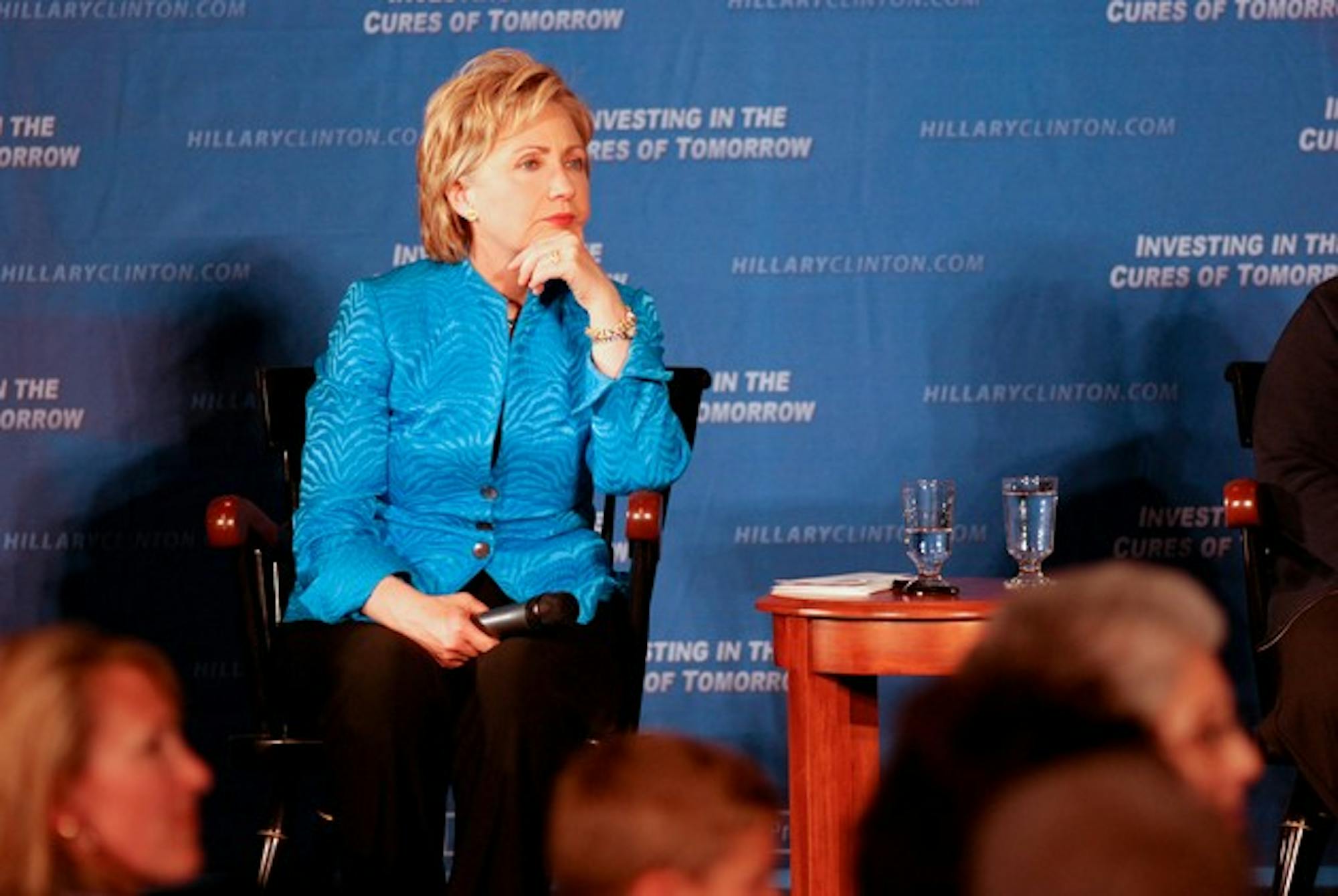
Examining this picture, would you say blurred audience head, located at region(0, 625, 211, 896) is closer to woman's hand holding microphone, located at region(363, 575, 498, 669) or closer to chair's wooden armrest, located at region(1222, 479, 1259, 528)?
woman's hand holding microphone, located at region(363, 575, 498, 669)

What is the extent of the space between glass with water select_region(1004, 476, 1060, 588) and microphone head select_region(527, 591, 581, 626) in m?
0.90

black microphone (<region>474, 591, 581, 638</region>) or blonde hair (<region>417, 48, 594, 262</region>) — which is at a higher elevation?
blonde hair (<region>417, 48, 594, 262</region>)

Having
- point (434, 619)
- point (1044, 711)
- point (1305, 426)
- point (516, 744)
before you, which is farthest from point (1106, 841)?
point (1305, 426)

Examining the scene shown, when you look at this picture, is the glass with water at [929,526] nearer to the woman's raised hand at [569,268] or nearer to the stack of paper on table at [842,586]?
the stack of paper on table at [842,586]

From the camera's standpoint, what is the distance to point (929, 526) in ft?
12.7

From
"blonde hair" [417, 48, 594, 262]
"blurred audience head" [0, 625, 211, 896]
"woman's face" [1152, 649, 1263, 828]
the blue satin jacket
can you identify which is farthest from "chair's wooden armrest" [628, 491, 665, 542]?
"woman's face" [1152, 649, 1263, 828]

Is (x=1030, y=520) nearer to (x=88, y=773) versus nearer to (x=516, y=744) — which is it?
(x=516, y=744)

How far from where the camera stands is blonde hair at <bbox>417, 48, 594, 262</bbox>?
3.73 m

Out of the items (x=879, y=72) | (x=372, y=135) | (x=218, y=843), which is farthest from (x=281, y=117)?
(x=218, y=843)

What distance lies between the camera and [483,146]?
3.73m

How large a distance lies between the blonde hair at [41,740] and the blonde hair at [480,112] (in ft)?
6.44

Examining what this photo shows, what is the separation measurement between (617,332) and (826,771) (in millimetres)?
903

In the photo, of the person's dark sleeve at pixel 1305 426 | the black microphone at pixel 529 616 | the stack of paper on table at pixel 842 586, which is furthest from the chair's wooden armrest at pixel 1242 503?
the black microphone at pixel 529 616

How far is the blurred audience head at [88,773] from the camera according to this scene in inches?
71.2
